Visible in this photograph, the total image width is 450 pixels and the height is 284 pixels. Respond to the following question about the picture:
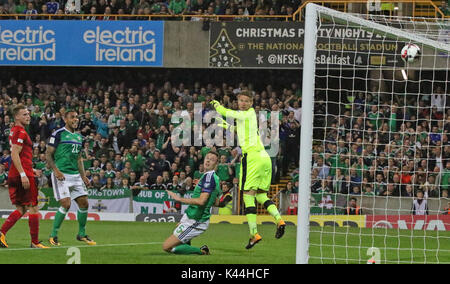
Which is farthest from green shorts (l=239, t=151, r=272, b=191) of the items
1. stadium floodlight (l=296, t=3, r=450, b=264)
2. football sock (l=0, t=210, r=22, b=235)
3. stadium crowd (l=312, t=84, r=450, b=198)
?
stadium crowd (l=312, t=84, r=450, b=198)

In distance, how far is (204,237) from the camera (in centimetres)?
1552

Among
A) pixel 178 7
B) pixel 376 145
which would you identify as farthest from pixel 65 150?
pixel 178 7

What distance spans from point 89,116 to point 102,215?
4850 mm

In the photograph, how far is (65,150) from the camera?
13078 mm

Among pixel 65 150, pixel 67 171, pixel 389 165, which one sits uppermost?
pixel 65 150

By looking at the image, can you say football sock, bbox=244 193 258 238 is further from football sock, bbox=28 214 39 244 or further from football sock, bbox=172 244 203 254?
football sock, bbox=28 214 39 244

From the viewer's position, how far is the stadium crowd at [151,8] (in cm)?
2748

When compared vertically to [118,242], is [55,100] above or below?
above

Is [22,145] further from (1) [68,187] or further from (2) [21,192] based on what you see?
(1) [68,187]

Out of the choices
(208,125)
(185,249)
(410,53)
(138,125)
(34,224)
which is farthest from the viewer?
(138,125)

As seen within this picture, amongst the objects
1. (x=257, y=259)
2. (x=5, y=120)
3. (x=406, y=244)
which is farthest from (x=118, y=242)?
(x=5, y=120)

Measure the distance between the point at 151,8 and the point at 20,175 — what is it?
1728cm

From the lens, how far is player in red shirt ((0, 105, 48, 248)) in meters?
12.0

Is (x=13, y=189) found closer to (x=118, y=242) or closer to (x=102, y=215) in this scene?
(x=118, y=242)
